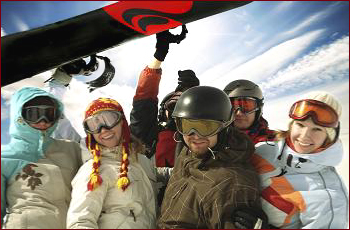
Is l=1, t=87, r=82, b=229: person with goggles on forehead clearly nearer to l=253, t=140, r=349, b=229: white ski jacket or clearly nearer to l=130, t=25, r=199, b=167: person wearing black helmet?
l=130, t=25, r=199, b=167: person wearing black helmet

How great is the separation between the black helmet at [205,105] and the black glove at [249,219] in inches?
35.4

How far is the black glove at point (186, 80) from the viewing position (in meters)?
4.61

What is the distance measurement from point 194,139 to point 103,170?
986 millimetres

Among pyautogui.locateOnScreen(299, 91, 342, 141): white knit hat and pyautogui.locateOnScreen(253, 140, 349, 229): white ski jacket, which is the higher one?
pyautogui.locateOnScreen(299, 91, 342, 141): white knit hat

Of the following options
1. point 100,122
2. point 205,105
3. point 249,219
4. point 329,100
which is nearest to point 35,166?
point 100,122

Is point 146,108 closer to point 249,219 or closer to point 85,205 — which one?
point 85,205

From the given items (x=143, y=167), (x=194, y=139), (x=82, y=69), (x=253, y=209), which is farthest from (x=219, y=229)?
(x=82, y=69)

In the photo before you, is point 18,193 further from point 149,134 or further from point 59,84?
point 59,84

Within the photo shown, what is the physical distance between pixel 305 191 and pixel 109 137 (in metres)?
2.01

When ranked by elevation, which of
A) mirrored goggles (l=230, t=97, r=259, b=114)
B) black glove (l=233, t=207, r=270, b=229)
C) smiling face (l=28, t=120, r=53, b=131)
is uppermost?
mirrored goggles (l=230, t=97, r=259, b=114)

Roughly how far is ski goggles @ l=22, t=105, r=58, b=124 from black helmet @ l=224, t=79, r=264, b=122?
2657 mm

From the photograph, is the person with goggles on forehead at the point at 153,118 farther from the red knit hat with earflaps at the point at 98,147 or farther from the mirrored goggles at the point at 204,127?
the mirrored goggles at the point at 204,127

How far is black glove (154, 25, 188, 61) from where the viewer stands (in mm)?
4336

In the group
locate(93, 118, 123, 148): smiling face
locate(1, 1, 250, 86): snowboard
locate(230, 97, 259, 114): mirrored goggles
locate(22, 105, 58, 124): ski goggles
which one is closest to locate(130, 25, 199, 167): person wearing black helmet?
locate(1, 1, 250, 86): snowboard
